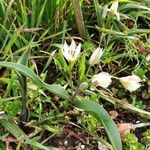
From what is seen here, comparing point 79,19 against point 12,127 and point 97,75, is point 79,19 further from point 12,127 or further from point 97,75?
point 12,127

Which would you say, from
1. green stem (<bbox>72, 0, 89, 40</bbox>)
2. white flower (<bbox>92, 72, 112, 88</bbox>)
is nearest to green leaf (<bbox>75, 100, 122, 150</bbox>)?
white flower (<bbox>92, 72, 112, 88</bbox>)

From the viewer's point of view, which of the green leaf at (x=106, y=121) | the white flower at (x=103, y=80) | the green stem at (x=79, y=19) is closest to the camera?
the green leaf at (x=106, y=121)

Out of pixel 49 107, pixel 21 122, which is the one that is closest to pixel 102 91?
pixel 49 107

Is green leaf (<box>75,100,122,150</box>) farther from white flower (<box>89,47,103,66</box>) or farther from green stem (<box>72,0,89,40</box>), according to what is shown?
green stem (<box>72,0,89,40</box>)

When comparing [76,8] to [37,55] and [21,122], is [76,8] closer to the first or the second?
[37,55]

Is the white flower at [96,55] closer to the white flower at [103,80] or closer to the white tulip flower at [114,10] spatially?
the white flower at [103,80]

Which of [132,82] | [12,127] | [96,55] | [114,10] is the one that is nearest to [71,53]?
[96,55]

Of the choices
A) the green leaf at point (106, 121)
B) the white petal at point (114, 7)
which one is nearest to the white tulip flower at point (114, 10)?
the white petal at point (114, 7)

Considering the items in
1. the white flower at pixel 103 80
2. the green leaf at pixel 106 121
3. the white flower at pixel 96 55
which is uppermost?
the white flower at pixel 96 55
